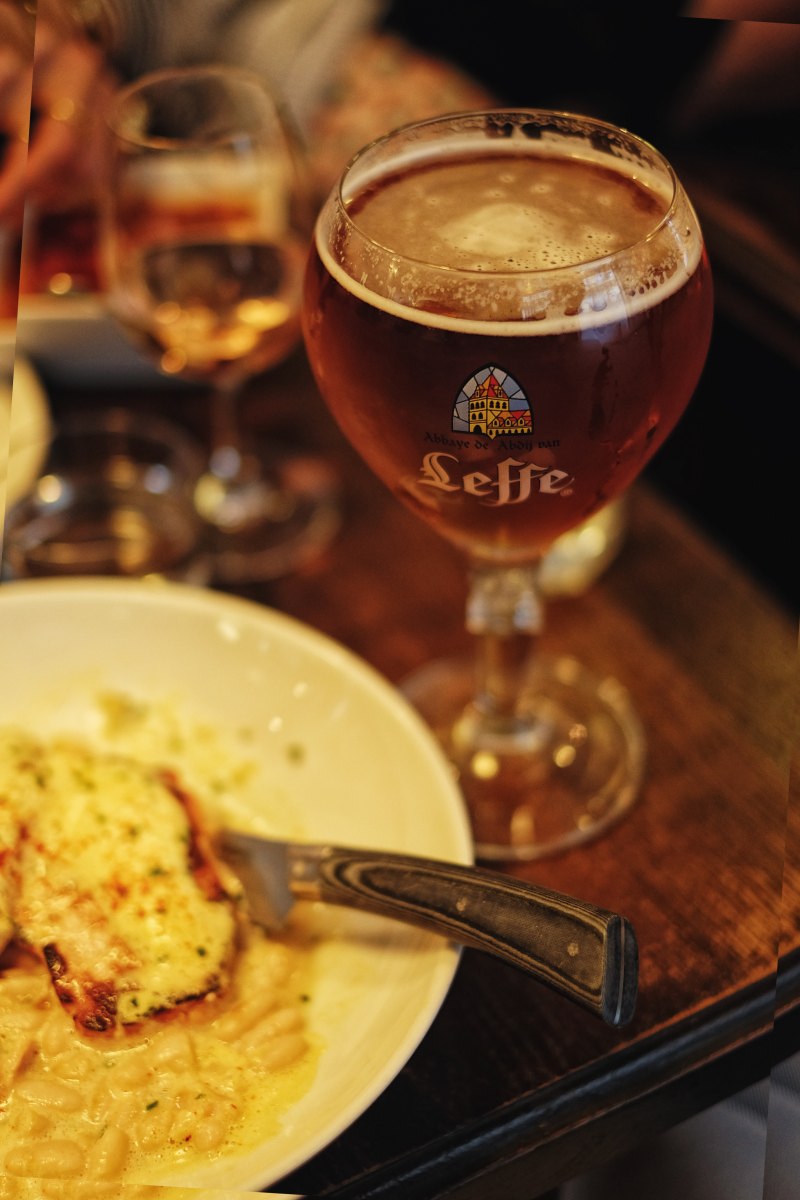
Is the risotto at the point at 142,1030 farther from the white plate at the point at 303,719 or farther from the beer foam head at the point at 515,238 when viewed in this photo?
the beer foam head at the point at 515,238

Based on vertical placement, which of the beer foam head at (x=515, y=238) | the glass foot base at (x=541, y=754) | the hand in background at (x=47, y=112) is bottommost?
the hand in background at (x=47, y=112)

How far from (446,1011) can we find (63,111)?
4.13ft

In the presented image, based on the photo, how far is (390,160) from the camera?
808mm

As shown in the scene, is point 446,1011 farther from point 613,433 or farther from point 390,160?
point 390,160

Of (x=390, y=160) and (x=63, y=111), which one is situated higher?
(x=390, y=160)

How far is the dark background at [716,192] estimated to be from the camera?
1717 millimetres

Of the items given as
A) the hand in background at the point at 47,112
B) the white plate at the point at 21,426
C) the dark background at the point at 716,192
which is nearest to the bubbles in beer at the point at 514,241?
the white plate at the point at 21,426

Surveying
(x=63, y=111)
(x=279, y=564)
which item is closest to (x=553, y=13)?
(x=63, y=111)

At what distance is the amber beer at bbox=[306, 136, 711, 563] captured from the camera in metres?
0.68

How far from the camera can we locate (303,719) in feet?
3.08

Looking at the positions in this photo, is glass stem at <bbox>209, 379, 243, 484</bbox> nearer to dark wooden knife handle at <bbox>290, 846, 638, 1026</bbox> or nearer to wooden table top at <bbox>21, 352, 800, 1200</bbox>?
wooden table top at <bbox>21, 352, 800, 1200</bbox>

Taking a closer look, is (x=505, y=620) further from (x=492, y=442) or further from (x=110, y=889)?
(x=110, y=889)

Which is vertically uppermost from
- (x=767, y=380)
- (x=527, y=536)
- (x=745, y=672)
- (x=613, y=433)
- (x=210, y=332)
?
(x=613, y=433)

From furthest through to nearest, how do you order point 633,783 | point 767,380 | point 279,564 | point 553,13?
point 553,13
point 767,380
point 279,564
point 633,783
